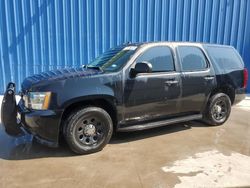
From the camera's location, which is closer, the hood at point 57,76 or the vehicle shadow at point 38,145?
the hood at point 57,76

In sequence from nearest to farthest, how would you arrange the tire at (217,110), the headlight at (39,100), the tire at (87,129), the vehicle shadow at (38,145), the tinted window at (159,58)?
the headlight at (39,100) → the tire at (87,129) → the vehicle shadow at (38,145) → the tinted window at (159,58) → the tire at (217,110)

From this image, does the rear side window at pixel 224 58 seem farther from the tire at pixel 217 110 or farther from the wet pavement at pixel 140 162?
the wet pavement at pixel 140 162

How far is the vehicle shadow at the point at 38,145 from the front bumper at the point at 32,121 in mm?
331

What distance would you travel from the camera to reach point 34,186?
3363mm

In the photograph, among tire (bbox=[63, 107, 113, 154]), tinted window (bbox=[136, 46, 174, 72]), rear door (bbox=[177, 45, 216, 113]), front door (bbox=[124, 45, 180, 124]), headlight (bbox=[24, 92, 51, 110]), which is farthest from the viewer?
rear door (bbox=[177, 45, 216, 113])

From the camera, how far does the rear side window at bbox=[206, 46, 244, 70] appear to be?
567cm

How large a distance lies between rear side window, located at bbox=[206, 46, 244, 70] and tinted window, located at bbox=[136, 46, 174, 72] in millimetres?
1163

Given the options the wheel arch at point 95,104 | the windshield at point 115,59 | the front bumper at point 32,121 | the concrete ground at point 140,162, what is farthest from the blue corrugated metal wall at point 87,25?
the wheel arch at point 95,104

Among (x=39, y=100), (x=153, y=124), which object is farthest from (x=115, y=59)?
(x=39, y=100)

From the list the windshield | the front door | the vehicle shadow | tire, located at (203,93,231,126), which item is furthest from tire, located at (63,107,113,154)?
tire, located at (203,93,231,126)

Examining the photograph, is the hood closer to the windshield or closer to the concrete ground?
the windshield

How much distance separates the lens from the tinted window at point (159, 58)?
15.6ft

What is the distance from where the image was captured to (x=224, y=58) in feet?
19.3

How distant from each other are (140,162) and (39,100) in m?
1.79
